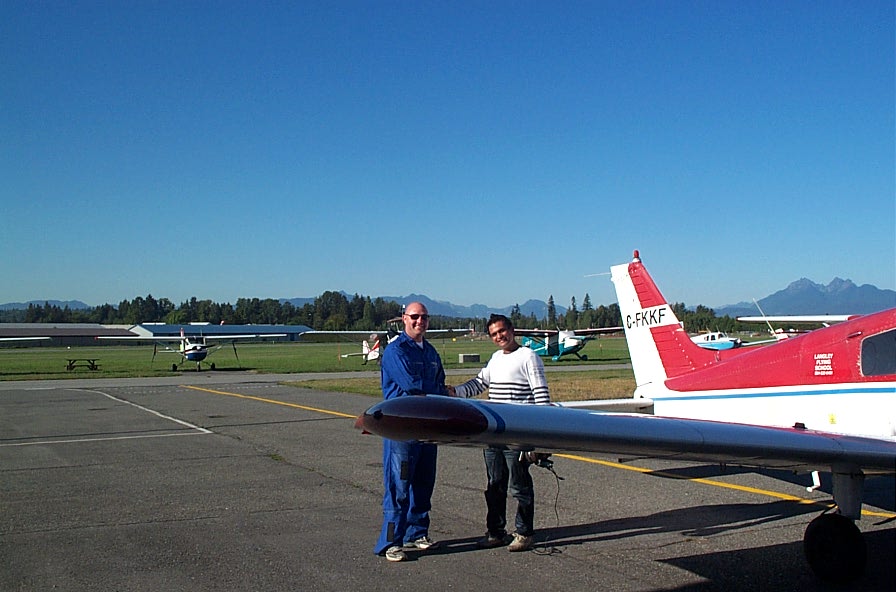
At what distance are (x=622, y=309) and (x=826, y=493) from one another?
9.95 feet

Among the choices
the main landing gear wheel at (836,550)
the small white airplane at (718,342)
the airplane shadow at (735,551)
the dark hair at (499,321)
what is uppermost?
the dark hair at (499,321)

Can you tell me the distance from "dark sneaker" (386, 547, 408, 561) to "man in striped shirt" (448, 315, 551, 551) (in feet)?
2.26

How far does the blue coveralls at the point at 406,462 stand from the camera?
5.66 metres

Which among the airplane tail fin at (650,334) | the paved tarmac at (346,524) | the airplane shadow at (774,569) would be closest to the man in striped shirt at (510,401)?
the paved tarmac at (346,524)

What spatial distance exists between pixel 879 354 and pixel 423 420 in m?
4.10

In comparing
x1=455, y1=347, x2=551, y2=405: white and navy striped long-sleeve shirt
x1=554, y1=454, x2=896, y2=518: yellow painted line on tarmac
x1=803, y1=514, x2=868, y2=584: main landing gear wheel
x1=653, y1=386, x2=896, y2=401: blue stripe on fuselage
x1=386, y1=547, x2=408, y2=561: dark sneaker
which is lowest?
x1=554, y1=454, x2=896, y2=518: yellow painted line on tarmac

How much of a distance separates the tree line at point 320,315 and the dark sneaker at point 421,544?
135 feet

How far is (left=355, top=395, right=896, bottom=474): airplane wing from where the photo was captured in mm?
3168

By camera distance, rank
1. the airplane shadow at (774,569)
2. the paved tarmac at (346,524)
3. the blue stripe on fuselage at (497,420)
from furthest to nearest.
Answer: the paved tarmac at (346,524)
the airplane shadow at (774,569)
the blue stripe on fuselage at (497,420)

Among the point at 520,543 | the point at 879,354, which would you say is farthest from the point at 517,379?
the point at 879,354

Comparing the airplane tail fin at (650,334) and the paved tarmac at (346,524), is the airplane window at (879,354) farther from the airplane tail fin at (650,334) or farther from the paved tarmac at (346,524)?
the airplane tail fin at (650,334)

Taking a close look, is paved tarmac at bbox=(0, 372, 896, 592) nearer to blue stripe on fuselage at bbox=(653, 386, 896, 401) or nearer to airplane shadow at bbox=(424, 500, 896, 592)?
airplane shadow at bbox=(424, 500, 896, 592)

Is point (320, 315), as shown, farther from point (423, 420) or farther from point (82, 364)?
point (423, 420)

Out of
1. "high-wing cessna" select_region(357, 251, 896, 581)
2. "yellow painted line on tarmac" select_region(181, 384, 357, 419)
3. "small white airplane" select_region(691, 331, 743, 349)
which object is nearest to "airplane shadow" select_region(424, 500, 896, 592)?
"high-wing cessna" select_region(357, 251, 896, 581)
